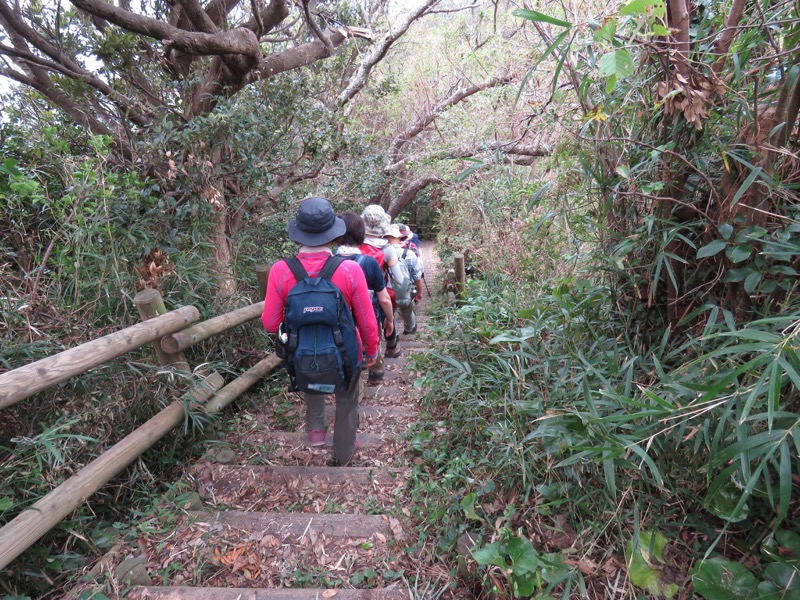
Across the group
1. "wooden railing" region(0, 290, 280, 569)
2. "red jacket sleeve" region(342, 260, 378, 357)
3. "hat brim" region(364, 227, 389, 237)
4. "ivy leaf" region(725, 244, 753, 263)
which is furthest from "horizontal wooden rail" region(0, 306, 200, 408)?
"ivy leaf" region(725, 244, 753, 263)

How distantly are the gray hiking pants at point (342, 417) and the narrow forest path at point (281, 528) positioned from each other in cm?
17

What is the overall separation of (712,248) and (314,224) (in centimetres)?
207

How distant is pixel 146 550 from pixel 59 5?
17.8ft

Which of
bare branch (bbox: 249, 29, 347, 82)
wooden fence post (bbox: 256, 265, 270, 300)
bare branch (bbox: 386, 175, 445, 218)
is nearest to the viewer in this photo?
wooden fence post (bbox: 256, 265, 270, 300)

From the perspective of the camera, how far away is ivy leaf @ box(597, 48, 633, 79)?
1352 millimetres

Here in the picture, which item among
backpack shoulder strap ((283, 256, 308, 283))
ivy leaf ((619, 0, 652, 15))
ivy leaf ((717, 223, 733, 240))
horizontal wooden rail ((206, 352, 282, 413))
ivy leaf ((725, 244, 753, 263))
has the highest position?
ivy leaf ((619, 0, 652, 15))

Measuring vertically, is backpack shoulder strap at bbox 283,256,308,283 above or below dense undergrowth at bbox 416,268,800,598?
above

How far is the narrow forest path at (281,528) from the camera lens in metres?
2.07

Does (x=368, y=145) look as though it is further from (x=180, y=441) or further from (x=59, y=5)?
(x=180, y=441)

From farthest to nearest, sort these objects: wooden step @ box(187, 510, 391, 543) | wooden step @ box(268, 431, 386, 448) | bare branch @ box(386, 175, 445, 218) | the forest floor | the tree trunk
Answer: bare branch @ box(386, 175, 445, 218)
the tree trunk
wooden step @ box(268, 431, 386, 448)
wooden step @ box(187, 510, 391, 543)
the forest floor

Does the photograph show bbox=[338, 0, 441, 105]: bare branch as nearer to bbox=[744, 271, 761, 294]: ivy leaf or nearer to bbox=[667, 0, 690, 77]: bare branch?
bbox=[667, 0, 690, 77]: bare branch

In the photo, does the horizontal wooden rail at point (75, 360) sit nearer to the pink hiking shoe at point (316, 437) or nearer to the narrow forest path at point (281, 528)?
the narrow forest path at point (281, 528)

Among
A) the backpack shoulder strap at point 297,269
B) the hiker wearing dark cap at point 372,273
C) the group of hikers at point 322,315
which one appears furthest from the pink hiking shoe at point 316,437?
the backpack shoulder strap at point 297,269

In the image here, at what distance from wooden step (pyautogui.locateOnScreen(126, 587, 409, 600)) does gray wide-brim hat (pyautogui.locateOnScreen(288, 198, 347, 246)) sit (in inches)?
72.7
